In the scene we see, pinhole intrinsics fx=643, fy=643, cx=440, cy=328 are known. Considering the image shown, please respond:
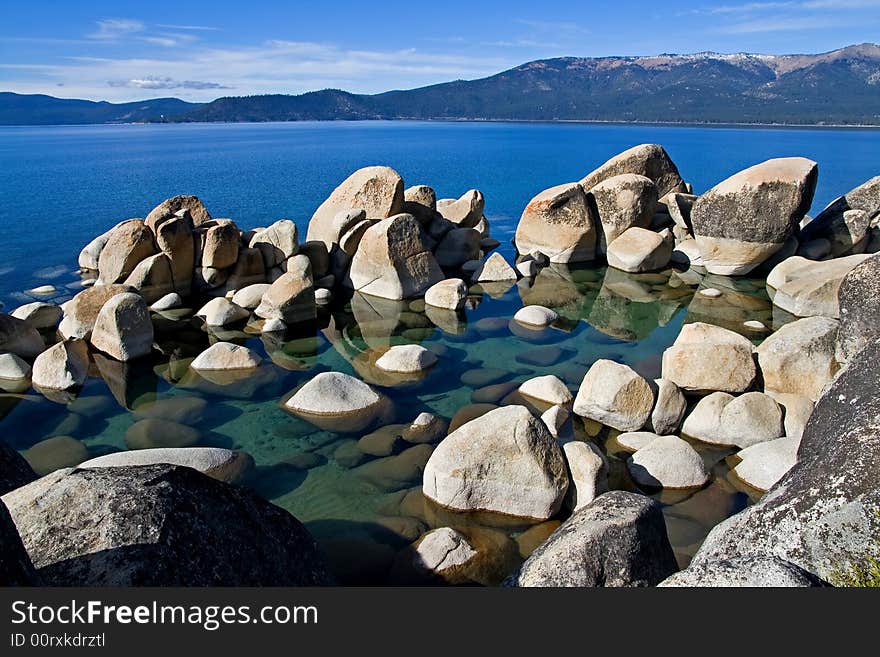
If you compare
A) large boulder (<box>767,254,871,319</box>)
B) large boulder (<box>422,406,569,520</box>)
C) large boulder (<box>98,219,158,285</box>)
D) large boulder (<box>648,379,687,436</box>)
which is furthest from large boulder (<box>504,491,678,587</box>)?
large boulder (<box>98,219,158,285</box>)

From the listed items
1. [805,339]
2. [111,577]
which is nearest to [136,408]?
[111,577]

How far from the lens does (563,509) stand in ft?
28.3

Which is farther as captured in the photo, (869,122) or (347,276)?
(869,122)

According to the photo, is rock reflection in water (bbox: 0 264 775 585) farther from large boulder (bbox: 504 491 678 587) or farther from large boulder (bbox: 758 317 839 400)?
large boulder (bbox: 758 317 839 400)

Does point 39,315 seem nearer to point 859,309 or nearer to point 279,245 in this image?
point 279,245

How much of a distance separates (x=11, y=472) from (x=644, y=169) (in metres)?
23.1

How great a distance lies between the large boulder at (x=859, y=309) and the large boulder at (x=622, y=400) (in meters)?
3.52

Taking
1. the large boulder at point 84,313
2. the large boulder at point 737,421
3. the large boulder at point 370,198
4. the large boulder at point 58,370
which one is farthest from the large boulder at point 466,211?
the large boulder at point 737,421

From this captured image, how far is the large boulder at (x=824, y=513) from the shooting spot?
5.33 meters

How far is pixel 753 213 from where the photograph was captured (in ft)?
64.2

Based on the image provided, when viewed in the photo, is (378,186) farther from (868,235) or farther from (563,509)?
(868,235)

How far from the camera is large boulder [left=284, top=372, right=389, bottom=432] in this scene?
11.2 meters

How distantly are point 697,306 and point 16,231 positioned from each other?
90.1 feet

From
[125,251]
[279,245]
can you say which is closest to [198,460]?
[125,251]
